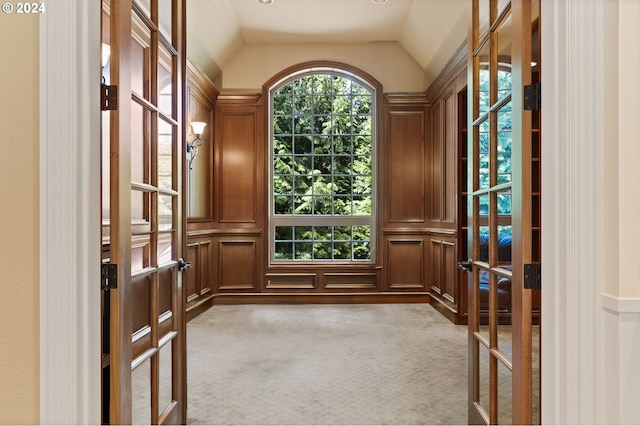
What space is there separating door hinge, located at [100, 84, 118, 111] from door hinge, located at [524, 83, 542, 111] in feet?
4.56

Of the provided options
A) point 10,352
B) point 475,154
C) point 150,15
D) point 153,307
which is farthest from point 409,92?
point 10,352

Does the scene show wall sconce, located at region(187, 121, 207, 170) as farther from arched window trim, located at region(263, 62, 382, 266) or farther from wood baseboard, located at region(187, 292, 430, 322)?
wood baseboard, located at region(187, 292, 430, 322)

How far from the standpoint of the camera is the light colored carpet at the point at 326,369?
7.66 ft

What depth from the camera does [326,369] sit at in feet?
9.95

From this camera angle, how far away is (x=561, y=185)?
1.29 metres

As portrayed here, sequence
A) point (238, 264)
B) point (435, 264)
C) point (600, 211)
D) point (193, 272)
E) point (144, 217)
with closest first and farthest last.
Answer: point (600, 211)
point (144, 217)
point (193, 272)
point (435, 264)
point (238, 264)

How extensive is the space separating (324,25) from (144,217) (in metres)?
4.22

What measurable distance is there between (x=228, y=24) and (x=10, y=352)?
174 inches

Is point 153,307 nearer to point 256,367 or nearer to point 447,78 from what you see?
point 256,367

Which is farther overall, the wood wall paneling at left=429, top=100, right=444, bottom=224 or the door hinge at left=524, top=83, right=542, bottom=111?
the wood wall paneling at left=429, top=100, right=444, bottom=224

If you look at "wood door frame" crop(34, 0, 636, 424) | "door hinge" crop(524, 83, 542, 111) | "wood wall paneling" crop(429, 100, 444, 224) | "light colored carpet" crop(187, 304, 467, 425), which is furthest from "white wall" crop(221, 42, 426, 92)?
"wood door frame" crop(34, 0, 636, 424)

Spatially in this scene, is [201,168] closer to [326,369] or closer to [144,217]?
[326,369]

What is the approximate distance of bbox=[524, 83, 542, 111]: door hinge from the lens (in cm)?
144

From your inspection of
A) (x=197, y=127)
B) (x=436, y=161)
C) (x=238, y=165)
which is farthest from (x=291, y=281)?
(x=436, y=161)
